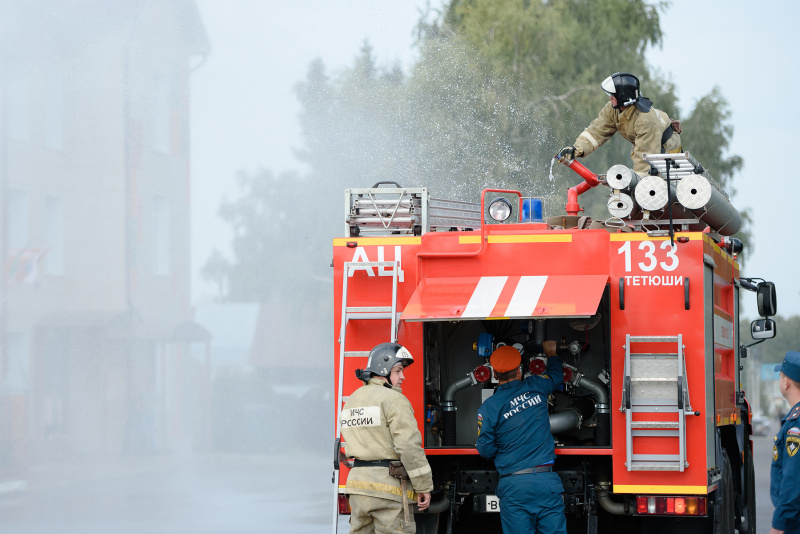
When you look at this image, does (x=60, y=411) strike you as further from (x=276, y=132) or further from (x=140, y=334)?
(x=276, y=132)

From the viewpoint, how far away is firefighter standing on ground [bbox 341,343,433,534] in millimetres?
6316

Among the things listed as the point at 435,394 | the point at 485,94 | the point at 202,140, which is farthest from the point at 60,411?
the point at 435,394

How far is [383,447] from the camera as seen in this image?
20.9 feet

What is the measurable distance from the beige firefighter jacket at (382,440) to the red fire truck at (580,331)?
0.28m

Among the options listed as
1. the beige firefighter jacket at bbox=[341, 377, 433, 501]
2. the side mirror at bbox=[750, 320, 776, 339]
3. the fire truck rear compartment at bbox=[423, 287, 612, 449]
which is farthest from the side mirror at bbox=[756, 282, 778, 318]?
the beige firefighter jacket at bbox=[341, 377, 433, 501]

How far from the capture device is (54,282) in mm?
23953

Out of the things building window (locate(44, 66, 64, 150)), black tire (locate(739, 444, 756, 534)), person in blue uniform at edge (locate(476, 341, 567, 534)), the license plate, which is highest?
building window (locate(44, 66, 64, 150))

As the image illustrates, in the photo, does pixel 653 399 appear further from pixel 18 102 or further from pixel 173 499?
pixel 18 102

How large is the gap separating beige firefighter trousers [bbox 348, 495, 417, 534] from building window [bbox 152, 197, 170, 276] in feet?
66.3

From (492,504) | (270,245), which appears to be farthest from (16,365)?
(492,504)

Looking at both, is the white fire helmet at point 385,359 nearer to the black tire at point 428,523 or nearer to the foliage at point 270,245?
the black tire at point 428,523

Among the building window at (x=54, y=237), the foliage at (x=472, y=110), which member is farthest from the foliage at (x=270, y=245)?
the building window at (x=54, y=237)

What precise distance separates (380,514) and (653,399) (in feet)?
5.89

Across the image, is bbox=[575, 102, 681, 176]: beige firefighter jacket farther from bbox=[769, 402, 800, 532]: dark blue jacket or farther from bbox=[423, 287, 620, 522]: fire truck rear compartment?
bbox=[769, 402, 800, 532]: dark blue jacket
